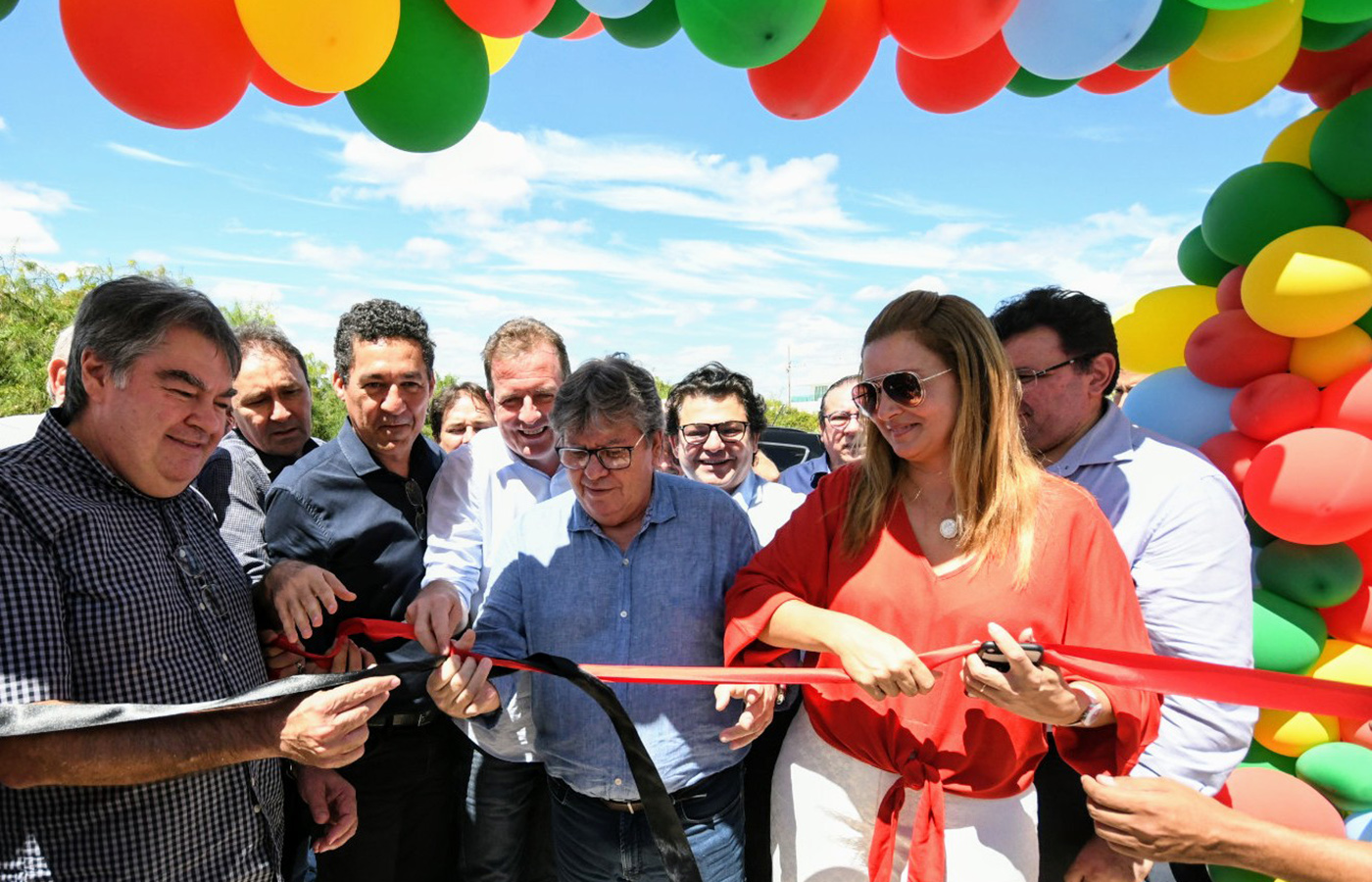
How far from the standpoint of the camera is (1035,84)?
3.28 metres

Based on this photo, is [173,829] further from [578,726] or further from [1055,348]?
[1055,348]

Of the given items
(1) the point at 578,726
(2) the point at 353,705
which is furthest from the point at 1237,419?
(2) the point at 353,705

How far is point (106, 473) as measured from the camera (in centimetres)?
184

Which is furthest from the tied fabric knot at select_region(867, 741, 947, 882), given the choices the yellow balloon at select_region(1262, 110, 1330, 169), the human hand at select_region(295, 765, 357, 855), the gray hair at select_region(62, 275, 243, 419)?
the yellow balloon at select_region(1262, 110, 1330, 169)

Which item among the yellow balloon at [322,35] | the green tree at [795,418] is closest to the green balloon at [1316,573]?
the yellow balloon at [322,35]

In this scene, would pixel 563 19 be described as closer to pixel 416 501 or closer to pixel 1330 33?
pixel 416 501

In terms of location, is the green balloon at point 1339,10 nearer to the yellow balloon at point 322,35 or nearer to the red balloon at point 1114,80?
the red balloon at point 1114,80

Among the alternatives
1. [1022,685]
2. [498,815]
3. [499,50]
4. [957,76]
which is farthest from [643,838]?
[957,76]

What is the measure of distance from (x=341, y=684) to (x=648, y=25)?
2.39m

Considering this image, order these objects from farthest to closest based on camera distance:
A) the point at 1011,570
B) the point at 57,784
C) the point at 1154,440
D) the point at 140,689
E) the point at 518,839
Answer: the point at 518,839 < the point at 1154,440 < the point at 1011,570 < the point at 140,689 < the point at 57,784

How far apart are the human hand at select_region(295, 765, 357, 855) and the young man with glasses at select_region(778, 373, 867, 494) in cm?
315

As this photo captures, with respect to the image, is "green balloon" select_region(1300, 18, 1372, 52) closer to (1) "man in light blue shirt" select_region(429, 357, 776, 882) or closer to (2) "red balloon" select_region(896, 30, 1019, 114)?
(2) "red balloon" select_region(896, 30, 1019, 114)

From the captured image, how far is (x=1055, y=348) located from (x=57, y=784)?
290 cm

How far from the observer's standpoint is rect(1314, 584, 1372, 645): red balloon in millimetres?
3145
